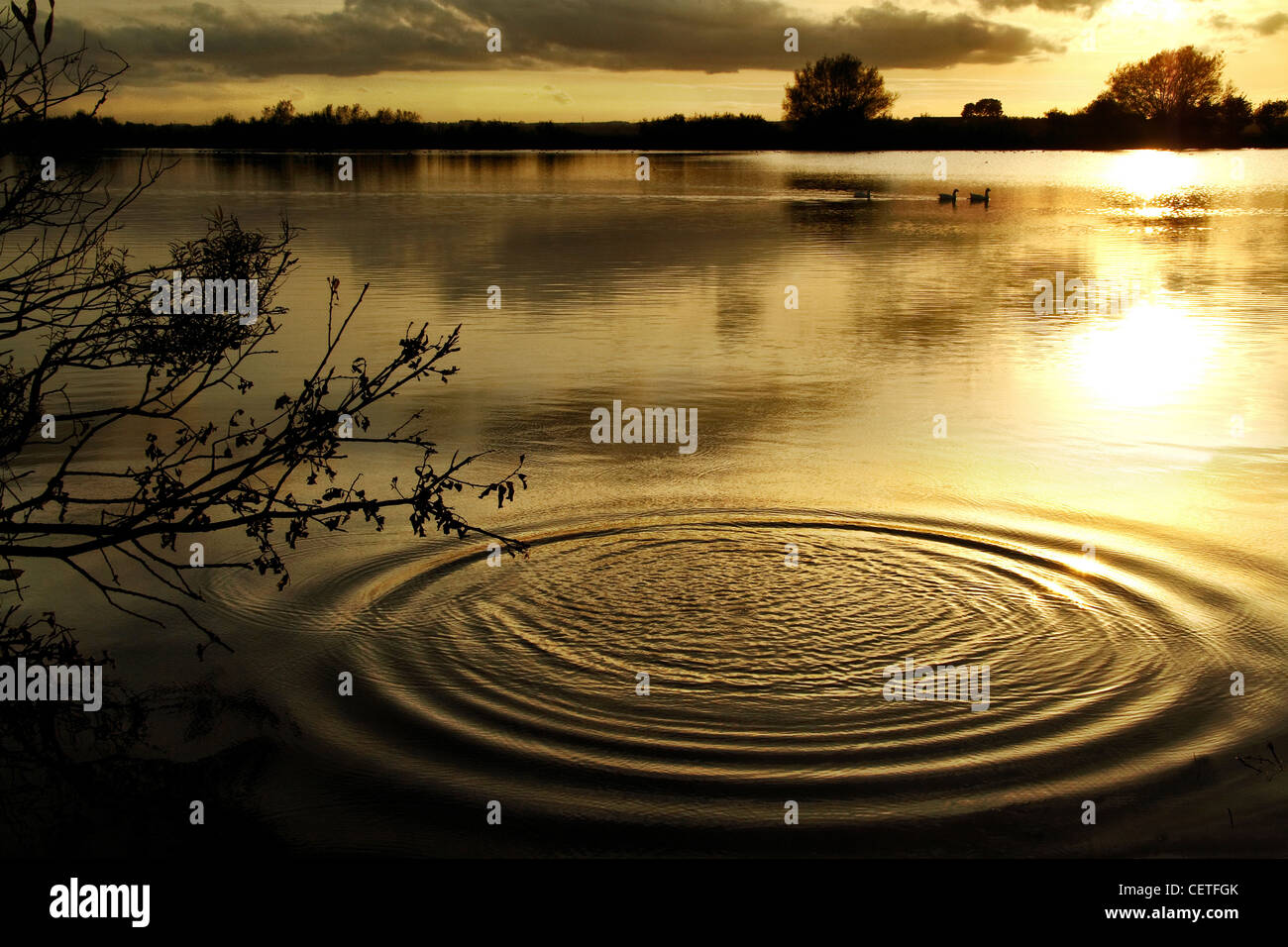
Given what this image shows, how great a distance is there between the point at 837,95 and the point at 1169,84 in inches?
1375

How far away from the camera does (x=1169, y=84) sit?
126500 millimetres

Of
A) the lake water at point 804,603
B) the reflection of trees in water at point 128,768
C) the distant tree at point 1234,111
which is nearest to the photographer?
the reflection of trees in water at point 128,768

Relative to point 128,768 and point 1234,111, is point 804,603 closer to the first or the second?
point 128,768

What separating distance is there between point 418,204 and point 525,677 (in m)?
40.5

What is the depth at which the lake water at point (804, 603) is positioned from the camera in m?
5.80

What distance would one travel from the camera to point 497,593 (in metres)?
8.39

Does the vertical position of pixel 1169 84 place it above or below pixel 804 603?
above

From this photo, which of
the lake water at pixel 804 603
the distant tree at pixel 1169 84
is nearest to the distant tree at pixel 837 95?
the distant tree at pixel 1169 84

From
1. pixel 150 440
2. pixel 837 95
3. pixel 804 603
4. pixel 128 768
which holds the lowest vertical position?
pixel 128 768

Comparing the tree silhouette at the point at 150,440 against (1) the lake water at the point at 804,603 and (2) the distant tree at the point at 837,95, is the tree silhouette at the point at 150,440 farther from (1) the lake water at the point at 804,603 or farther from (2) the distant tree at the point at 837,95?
(2) the distant tree at the point at 837,95

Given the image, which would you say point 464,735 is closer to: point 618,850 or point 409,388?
point 618,850

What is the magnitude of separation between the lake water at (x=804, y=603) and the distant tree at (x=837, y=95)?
119209 millimetres

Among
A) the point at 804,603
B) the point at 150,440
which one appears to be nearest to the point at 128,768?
the point at 150,440

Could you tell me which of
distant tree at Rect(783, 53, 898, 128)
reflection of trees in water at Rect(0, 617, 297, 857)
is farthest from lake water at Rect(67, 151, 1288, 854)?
distant tree at Rect(783, 53, 898, 128)
